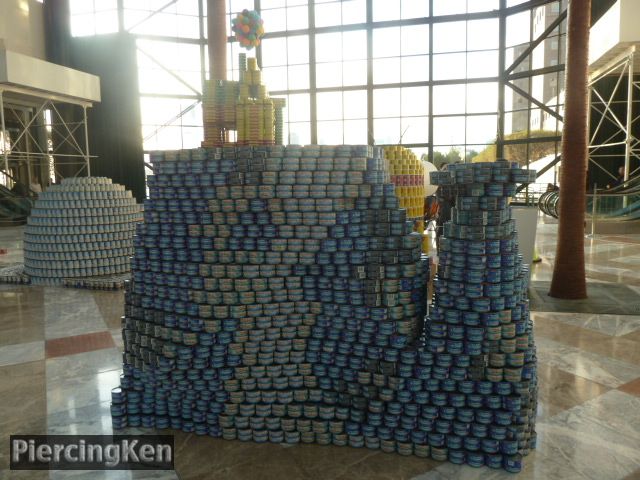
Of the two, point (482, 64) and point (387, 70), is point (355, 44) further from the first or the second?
point (482, 64)

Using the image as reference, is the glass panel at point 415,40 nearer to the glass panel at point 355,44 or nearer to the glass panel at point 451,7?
the glass panel at point 451,7

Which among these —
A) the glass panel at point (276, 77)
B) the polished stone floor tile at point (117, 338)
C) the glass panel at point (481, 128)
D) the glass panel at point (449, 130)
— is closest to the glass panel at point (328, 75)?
the glass panel at point (276, 77)

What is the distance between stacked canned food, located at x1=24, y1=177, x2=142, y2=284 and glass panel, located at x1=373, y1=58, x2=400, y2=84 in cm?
1609

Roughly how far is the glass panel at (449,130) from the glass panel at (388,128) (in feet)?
5.81

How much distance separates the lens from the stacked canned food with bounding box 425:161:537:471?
389 cm

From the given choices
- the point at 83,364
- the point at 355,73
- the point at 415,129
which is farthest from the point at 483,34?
the point at 83,364

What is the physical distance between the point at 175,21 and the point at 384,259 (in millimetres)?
24457

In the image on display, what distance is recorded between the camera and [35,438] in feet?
14.0

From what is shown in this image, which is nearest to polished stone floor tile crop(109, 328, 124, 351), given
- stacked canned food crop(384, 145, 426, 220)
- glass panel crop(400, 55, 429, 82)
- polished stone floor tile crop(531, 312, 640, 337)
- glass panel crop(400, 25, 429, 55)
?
polished stone floor tile crop(531, 312, 640, 337)

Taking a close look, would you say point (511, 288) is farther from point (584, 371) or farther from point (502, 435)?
point (584, 371)

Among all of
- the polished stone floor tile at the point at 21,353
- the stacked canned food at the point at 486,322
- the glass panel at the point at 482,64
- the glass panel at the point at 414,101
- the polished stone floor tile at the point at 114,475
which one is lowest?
the polished stone floor tile at the point at 114,475

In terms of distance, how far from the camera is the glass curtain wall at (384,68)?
22.2 m

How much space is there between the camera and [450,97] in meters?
23.2

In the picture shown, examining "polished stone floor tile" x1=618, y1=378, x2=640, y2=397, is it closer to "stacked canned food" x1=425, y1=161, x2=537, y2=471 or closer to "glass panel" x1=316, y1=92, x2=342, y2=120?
"stacked canned food" x1=425, y1=161, x2=537, y2=471
